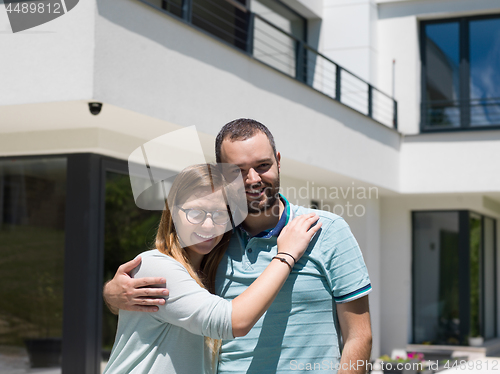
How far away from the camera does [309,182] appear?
9414 millimetres

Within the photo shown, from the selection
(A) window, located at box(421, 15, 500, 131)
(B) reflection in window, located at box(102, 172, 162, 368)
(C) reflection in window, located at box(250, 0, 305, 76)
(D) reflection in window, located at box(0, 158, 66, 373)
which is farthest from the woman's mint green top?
(A) window, located at box(421, 15, 500, 131)

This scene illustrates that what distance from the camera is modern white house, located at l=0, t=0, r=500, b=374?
15.3ft

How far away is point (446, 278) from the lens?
37.3 feet

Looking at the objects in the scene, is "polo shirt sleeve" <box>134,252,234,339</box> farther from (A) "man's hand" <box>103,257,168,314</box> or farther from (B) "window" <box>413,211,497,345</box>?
(B) "window" <box>413,211,497,345</box>

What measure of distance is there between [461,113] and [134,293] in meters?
10.0

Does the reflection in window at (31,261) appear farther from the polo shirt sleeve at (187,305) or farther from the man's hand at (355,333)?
the man's hand at (355,333)

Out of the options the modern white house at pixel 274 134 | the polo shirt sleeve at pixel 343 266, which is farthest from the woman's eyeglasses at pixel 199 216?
the modern white house at pixel 274 134

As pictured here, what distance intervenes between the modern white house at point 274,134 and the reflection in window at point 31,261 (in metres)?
0.02

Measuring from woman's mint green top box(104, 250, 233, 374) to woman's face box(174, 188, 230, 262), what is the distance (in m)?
0.12

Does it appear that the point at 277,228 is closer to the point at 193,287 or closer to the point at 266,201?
the point at 266,201

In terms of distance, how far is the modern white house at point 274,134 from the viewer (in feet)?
15.3

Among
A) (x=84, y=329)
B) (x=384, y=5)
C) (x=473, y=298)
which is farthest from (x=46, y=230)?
(x=473, y=298)

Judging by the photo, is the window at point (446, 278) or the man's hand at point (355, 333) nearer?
the man's hand at point (355, 333)

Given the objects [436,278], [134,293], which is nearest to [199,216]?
[134,293]
